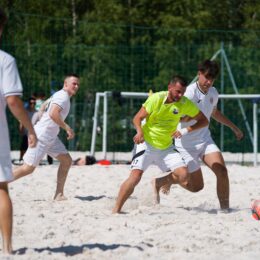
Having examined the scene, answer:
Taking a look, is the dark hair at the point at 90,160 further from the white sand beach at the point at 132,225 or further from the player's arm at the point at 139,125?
the player's arm at the point at 139,125

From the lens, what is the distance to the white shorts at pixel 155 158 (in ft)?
28.2

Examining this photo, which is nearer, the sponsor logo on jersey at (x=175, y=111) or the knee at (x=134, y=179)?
the knee at (x=134, y=179)

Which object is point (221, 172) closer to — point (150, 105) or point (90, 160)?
point (150, 105)

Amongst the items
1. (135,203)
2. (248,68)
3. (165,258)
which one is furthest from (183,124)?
(248,68)

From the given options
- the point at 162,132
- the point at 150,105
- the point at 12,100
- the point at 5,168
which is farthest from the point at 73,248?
the point at 162,132

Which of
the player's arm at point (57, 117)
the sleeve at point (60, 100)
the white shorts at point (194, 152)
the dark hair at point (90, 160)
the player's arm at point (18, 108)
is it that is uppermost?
the player's arm at point (18, 108)

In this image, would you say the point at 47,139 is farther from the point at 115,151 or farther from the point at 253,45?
the point at 253,45

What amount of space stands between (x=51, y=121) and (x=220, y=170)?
2.14 m

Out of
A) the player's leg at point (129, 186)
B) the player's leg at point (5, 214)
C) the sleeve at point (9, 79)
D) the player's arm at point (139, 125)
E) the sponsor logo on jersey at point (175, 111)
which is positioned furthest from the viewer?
the sponsor logo on jersey at point (175, 111)

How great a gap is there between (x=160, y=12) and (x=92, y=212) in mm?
21911

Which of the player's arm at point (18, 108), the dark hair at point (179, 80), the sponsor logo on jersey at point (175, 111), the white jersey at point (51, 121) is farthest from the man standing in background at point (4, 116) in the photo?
the white jersey at point (51, 121)

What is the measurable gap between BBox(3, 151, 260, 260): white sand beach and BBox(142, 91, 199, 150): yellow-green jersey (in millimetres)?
745

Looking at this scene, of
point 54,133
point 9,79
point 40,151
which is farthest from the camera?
point 54,133

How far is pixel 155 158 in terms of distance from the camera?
870 cm
